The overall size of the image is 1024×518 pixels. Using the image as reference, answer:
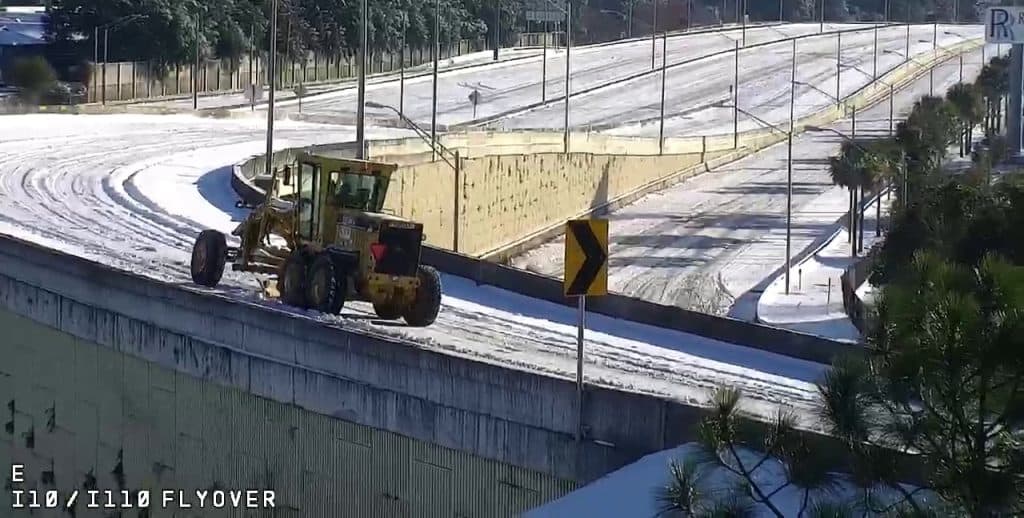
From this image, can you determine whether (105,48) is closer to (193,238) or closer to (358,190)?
(193,238)

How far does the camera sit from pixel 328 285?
26.1 metres

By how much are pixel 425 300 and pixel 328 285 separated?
1.54 metres

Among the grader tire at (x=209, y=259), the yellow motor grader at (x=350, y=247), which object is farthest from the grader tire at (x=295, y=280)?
the grader tire at (x=209, y=259)

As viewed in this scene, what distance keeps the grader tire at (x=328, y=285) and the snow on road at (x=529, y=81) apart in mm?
68579

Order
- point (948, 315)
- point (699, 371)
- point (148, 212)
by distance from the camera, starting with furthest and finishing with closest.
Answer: point (148, 212), point (699, 371), point (948, 315)

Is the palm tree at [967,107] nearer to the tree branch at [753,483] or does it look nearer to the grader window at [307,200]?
the grader window at [307,200]

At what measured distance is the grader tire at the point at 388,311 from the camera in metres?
26.8

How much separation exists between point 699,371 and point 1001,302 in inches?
573

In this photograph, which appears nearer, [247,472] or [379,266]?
[247,472]

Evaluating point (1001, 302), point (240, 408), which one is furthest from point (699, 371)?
point (1001, 302)

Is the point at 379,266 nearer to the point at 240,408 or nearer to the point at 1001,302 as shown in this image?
the point at 240,408

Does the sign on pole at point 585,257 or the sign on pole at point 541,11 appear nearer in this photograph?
the sign on pole at point 585,257

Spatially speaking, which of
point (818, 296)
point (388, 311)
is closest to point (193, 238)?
point (388, 311)

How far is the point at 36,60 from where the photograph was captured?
93.0m
